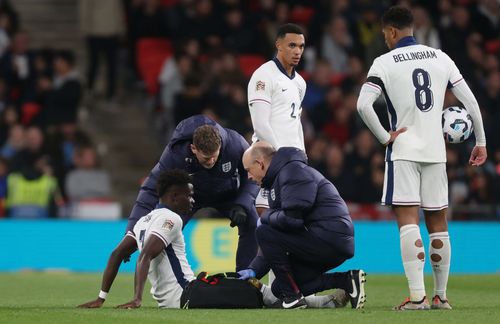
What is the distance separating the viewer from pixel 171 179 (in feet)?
33.9

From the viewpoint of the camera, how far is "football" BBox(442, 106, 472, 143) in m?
10.5

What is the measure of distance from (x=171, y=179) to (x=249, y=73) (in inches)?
452

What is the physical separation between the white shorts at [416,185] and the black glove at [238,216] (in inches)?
69.4

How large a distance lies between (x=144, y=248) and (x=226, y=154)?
162 centimetres

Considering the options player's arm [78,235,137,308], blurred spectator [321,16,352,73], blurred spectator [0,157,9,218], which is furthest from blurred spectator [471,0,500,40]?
player's arm [78,235,137,308]

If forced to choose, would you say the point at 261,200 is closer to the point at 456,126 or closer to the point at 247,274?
the point at 247,274

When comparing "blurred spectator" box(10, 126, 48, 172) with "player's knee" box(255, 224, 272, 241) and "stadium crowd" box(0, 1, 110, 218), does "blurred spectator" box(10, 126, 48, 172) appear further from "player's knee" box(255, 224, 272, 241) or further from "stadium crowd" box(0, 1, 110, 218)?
"player's knee" box(255, 224, 272, 241)

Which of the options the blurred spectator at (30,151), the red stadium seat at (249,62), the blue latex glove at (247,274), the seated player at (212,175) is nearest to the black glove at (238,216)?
the seated player at (212,175)

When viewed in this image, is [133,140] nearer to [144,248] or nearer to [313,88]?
[313,88]

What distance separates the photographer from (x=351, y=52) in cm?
2177

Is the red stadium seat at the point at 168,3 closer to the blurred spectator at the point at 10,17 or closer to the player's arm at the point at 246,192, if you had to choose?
the blurred spectator at the point at 10,17

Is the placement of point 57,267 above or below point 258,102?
below

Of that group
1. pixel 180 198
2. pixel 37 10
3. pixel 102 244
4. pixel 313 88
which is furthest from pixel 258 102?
pixel 37 10

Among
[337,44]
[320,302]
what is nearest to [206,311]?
[320,302]
